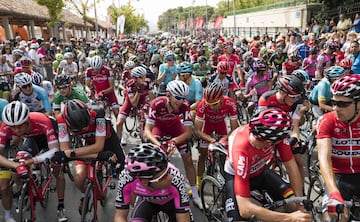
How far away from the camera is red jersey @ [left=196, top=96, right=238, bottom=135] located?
16.0 ft

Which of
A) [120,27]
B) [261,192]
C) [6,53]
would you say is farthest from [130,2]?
[261,192]

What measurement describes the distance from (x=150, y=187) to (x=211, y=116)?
2.28m

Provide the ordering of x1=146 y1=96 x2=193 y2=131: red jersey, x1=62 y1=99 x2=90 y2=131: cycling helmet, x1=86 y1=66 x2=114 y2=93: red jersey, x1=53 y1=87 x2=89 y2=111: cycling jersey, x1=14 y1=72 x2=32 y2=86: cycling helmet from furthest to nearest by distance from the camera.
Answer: x1=86 y1=66 x2=114 y2=93: red jersey → x1=53 y1=87 x2=89 y2=111: cycling jersey → x1=14 y1=72 x2=32 y2=86: cycling helmet → x1=146 y1=96 x2=193 y2=131: red jersey → x1=62 y1=99 x2=90 y2=131: cycling helmet

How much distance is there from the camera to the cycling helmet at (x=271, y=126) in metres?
2.74

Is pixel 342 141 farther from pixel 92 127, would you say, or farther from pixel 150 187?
pixel 92 127

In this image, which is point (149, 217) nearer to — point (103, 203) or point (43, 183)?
point (103, 203)

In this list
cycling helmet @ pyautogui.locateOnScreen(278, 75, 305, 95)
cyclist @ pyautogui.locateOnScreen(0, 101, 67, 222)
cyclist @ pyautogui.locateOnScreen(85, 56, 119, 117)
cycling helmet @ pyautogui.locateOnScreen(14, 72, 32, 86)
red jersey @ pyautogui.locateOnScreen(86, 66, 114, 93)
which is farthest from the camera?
red jersey @ pyautogui.locateOnScreen(86, 66, 114, 93)

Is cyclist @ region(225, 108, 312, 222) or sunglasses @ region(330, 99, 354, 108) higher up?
sunglasses @ region(330, 99, 354, 108)

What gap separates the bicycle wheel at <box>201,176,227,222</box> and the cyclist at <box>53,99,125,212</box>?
1191 mm

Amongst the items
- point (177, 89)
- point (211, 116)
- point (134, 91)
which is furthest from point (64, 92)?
point (211, 116)

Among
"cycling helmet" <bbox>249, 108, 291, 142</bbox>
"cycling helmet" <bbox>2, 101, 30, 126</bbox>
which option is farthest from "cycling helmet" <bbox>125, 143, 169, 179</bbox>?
"cycling helmet" <bbox>2, 101, 30, 126</bbox>

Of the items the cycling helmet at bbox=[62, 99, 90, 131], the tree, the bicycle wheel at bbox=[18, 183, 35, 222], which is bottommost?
the bicycle wheel at bbox=[18, 183, 35, 222]

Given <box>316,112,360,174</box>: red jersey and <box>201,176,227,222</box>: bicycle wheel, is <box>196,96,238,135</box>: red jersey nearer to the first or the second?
<box>201,176,227,222</box>: bicycle wheel

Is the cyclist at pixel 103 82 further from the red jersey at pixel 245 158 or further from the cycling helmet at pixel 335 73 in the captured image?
the red jersey at pixel 245 158
